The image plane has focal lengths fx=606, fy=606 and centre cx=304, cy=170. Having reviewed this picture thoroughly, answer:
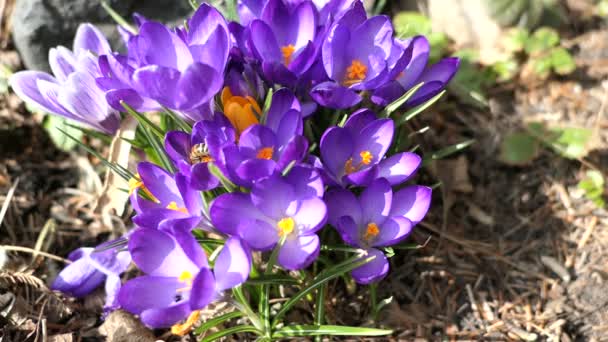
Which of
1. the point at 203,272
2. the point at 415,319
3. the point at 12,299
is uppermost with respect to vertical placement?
the point at 203,272

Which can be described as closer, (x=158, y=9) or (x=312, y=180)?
(x=312, y=180)

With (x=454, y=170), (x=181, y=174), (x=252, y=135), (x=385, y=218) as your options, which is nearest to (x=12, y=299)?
(x=181, y=174)

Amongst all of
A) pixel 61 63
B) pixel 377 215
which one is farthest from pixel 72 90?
pixel 377 215

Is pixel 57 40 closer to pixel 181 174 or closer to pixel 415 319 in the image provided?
pixel 181 174

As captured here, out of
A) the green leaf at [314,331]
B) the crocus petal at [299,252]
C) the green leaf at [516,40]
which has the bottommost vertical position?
the green leaf at [314,331]

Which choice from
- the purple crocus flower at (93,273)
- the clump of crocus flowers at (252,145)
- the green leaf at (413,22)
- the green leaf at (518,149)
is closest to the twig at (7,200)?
the purple crocus flower at (93,273)

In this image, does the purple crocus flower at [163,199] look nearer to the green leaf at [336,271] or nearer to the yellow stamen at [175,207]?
the yellow stamen at [175,207]

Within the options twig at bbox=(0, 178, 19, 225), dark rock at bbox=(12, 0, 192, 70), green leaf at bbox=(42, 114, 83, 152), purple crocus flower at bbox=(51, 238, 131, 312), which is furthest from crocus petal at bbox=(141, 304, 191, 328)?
dark rock at bbox=(12, 0, 192, 70)
